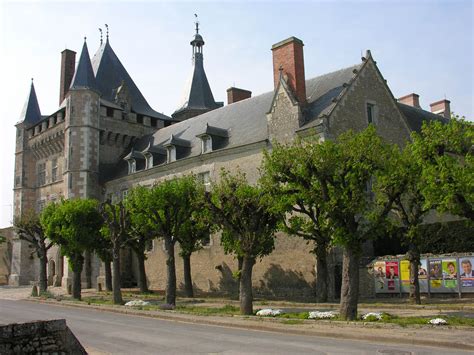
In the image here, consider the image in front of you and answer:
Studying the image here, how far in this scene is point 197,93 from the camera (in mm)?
48469

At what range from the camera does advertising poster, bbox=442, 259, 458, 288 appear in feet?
64.2

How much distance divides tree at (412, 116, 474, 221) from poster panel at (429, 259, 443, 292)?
19.2ft

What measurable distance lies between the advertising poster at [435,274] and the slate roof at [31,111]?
3813 centimetres

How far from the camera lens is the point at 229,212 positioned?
18.8 meters

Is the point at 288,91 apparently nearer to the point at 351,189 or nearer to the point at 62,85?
the point at 351,189

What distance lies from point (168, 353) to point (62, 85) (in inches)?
1544

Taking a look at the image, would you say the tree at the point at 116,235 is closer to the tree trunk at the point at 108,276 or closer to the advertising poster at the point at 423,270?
the tree trunk at the point at 108,276

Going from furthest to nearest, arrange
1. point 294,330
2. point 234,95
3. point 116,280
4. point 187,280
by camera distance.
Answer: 1. point 234,95
2. point 187,280
3. point 116,280
4. point 294,330

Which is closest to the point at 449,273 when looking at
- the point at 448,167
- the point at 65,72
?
the point at 448,167

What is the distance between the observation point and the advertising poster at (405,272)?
826 inches

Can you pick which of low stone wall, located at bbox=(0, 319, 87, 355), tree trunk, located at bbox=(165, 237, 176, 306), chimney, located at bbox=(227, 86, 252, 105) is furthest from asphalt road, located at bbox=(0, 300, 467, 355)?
chimney, located at bbox=(227, 86, 252, 105)

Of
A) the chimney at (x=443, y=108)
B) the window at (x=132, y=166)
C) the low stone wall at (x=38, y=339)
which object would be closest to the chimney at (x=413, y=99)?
the chimney at (x=443, y=108)

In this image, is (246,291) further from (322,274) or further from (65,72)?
(65,72)

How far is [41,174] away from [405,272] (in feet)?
110
